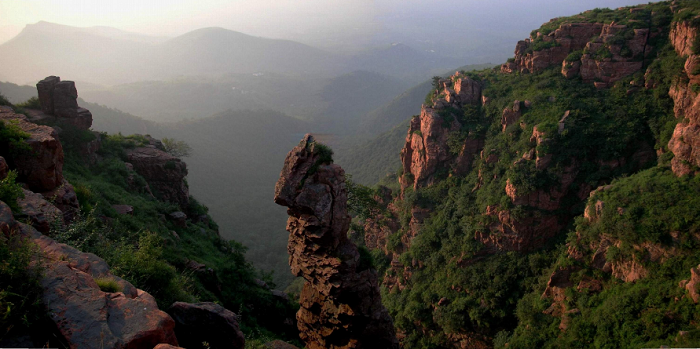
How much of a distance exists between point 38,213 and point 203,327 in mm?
6127

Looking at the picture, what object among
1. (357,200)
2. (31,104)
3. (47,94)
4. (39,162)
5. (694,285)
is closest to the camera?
(39,162)

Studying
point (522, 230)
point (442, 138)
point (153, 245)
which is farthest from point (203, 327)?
point (442, 138)

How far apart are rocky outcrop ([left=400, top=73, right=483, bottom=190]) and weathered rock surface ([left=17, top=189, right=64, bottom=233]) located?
117ft

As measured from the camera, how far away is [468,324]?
3067 centimetres

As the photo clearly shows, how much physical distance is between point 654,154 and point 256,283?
110 ft

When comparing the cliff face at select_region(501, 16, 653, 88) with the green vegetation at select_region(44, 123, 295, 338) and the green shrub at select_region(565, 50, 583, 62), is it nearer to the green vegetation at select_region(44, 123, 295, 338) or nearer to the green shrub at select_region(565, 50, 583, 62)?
the green shrub at select_region(565, 50, 583, 62)

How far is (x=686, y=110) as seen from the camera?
2753 cm

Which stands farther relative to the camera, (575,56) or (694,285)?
(575,56)

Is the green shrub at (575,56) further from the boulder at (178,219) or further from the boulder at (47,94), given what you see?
the boulder at (47,94)

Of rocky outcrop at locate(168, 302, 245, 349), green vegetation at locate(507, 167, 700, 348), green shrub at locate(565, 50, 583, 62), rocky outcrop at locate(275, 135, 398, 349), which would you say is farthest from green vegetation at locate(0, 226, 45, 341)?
green shrub at locate(565, 50, 583, 62)

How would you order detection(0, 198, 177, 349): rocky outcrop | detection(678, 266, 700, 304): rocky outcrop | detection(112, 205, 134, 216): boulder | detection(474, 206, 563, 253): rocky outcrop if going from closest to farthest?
detection(0, 198, 177, 349): rocky outcrop
detection(678, 266, 700, 304): rocky outcrop
detection(112, 205, 134, 216): boulder
detection(474, 206, 563, 253): rocky outcrop

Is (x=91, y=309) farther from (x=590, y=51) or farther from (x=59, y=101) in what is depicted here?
(x=590, y=51)

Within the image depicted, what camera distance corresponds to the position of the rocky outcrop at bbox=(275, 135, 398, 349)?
16109mm

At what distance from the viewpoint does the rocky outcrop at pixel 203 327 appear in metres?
10.4
